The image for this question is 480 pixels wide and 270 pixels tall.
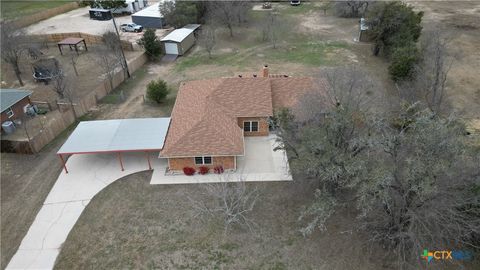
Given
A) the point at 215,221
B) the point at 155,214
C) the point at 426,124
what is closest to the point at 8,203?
the point at 155,214

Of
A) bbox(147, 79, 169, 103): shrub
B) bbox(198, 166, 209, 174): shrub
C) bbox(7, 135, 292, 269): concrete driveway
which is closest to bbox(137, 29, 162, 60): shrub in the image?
bbox(147, 79, 169, 103): shrub

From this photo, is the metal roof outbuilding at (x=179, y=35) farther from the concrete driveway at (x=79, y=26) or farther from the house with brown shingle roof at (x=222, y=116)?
the house with brown shingle roof at (x=222, y=116)

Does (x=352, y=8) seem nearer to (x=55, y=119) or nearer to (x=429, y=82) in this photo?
(x=429, y=82)

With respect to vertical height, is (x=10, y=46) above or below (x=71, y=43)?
above

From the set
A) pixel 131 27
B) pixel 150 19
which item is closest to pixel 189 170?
pixel 131 27

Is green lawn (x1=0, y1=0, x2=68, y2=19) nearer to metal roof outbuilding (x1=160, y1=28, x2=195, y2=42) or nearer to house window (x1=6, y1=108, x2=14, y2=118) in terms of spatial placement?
metal roof outbuilding (x1=160, y1=28, x2=195, y2=42)

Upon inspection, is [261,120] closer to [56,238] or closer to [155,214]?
[155,214]
